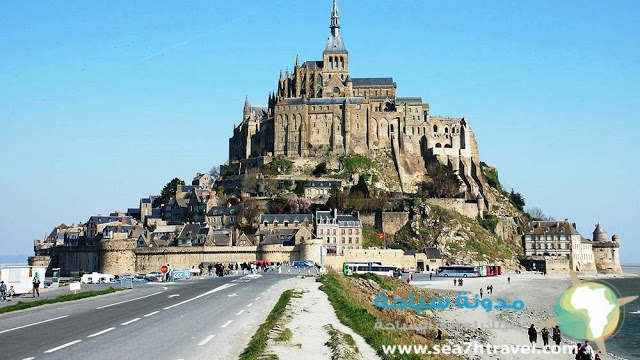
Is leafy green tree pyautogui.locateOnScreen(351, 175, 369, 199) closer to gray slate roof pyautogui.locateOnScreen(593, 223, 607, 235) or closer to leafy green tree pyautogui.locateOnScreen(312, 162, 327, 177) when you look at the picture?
leafy green tree pyautogui.locateOnScreen(312, 162, 327, 177)

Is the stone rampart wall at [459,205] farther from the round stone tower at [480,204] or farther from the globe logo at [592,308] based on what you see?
the globe logo at [592,308]

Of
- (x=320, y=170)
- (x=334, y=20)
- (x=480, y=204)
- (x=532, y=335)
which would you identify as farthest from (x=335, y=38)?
(x=532, y=335)

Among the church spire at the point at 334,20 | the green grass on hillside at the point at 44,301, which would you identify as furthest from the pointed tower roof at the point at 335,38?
the green grass on hillside at the point at 44,301

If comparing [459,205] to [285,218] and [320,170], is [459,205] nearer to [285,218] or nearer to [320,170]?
[320,170]

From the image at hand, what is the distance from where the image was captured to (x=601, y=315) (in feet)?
59.3

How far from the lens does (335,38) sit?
12256cm

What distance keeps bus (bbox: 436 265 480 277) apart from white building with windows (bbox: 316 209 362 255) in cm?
1079

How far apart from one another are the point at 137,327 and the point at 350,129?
89.2m

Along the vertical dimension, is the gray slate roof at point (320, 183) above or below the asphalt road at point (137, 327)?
above

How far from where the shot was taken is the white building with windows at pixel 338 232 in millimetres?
85688

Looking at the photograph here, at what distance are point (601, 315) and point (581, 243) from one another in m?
92.1

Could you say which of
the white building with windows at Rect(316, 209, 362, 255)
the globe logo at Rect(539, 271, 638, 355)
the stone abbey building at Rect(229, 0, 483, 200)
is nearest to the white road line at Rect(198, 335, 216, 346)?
the globe logo at Rect(539, 271, 638, 355)

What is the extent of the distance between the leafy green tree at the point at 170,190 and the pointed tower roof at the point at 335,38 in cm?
3186

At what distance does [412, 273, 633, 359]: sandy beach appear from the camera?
34.8 meters
